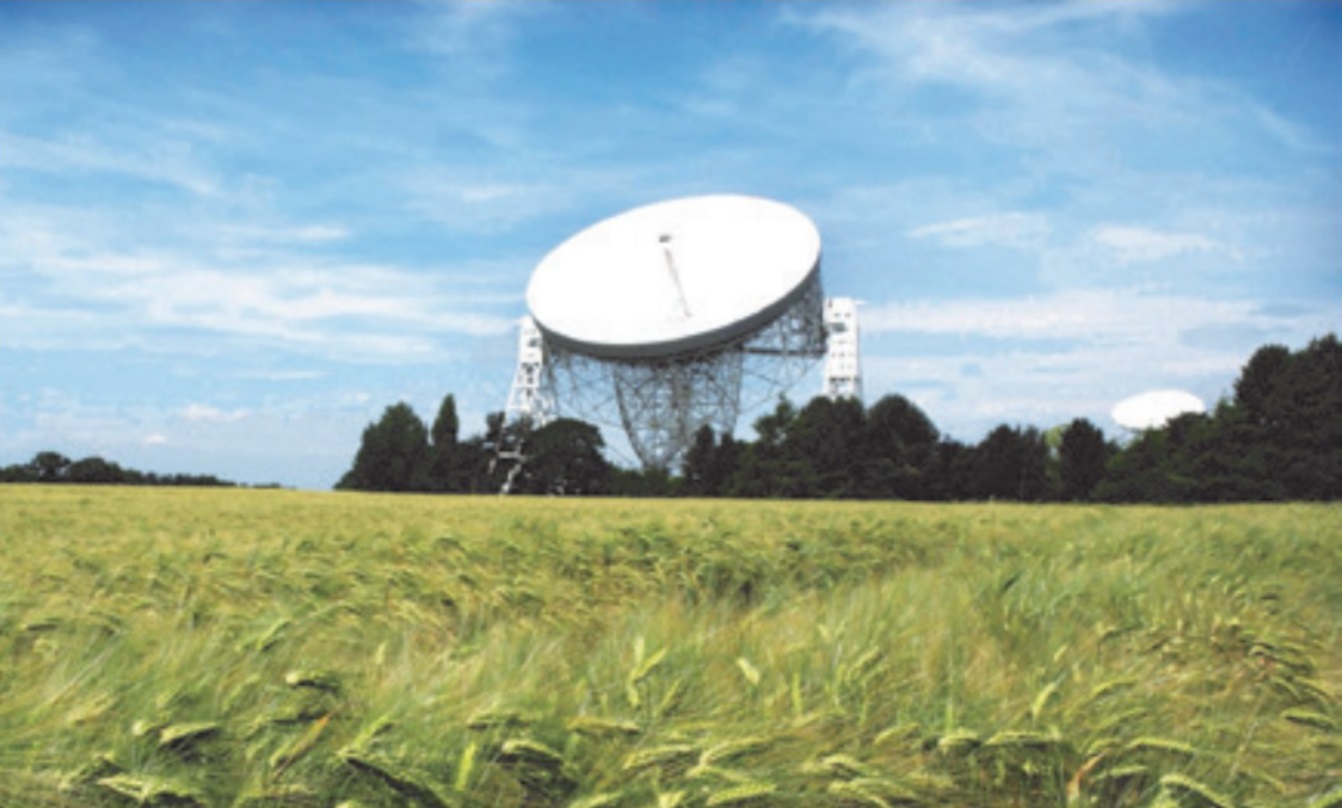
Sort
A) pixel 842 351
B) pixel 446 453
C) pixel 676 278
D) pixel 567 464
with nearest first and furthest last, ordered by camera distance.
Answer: pixel 676 278 < pixel 842 351 < pixel 567 464 < pixel 446 453

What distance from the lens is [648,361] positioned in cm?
4547

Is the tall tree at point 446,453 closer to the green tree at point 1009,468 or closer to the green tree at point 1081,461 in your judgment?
the green tree at point 1009,468

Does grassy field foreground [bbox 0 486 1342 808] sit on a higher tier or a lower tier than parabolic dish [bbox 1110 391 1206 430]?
lower

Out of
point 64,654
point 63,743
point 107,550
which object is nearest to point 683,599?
point 107,550

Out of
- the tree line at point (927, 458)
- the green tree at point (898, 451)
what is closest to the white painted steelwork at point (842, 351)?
the tree line at point (927, 458)

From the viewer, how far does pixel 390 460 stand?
76.6 metres

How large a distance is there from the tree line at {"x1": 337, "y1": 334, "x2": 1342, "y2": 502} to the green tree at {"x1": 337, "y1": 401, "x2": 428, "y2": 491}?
11 cm

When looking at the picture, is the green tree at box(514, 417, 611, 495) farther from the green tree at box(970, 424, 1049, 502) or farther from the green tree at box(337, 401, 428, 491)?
the green tree at box(970, 424, 1049, 502)

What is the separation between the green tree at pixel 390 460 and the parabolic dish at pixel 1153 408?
51032mm

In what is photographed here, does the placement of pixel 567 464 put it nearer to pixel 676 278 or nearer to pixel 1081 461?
pixel 676 278

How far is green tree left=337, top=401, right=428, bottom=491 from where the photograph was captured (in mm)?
75125

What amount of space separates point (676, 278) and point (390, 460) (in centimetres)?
3997

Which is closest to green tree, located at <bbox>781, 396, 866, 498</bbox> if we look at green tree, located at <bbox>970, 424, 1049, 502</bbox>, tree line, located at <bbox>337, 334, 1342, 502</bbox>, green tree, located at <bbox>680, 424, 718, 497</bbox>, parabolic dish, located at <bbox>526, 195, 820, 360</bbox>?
tree line, located at <bbox>337, 334, 1342, 502</bbox>

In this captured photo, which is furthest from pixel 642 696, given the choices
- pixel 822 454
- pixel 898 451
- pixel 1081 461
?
pixel 1081 461
